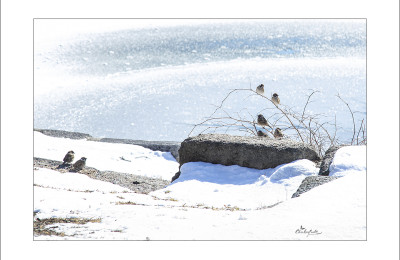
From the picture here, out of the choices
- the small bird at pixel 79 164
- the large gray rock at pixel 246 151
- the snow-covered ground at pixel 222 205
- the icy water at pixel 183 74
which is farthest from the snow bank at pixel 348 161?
the icy water at pixel 183 74

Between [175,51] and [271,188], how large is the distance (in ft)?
66.3

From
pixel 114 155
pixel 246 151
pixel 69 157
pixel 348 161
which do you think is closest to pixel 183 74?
pixel 114 155

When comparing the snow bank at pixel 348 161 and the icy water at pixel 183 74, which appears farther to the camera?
the icy water at pixel 183 74

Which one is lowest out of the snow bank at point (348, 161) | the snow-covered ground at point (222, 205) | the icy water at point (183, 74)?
the snow-covered ground at point (222, 205)

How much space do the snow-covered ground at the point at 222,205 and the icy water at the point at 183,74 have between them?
23.7 feet

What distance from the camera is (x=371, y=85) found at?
24.9 feet

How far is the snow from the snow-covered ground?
6.95ft

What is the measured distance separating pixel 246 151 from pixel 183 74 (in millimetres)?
15220

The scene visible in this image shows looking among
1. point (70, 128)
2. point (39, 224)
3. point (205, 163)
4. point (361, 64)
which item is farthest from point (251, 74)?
point (39, 224)

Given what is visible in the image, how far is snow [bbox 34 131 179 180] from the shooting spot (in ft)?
40.8

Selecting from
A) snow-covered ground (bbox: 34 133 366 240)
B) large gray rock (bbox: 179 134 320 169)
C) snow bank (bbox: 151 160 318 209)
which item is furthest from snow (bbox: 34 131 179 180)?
snow bank (bbox: 151 160 318 209)

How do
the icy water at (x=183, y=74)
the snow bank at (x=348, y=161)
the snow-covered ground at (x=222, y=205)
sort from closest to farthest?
the snow-covered ground at (x=222, y=205)
the snow bank at (x=348, y=161)
the icy water at (x=183, y=74)

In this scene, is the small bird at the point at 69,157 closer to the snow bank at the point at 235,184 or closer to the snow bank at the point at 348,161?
the snow bank at the point at 235,184

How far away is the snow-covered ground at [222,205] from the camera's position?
18.9 ft
